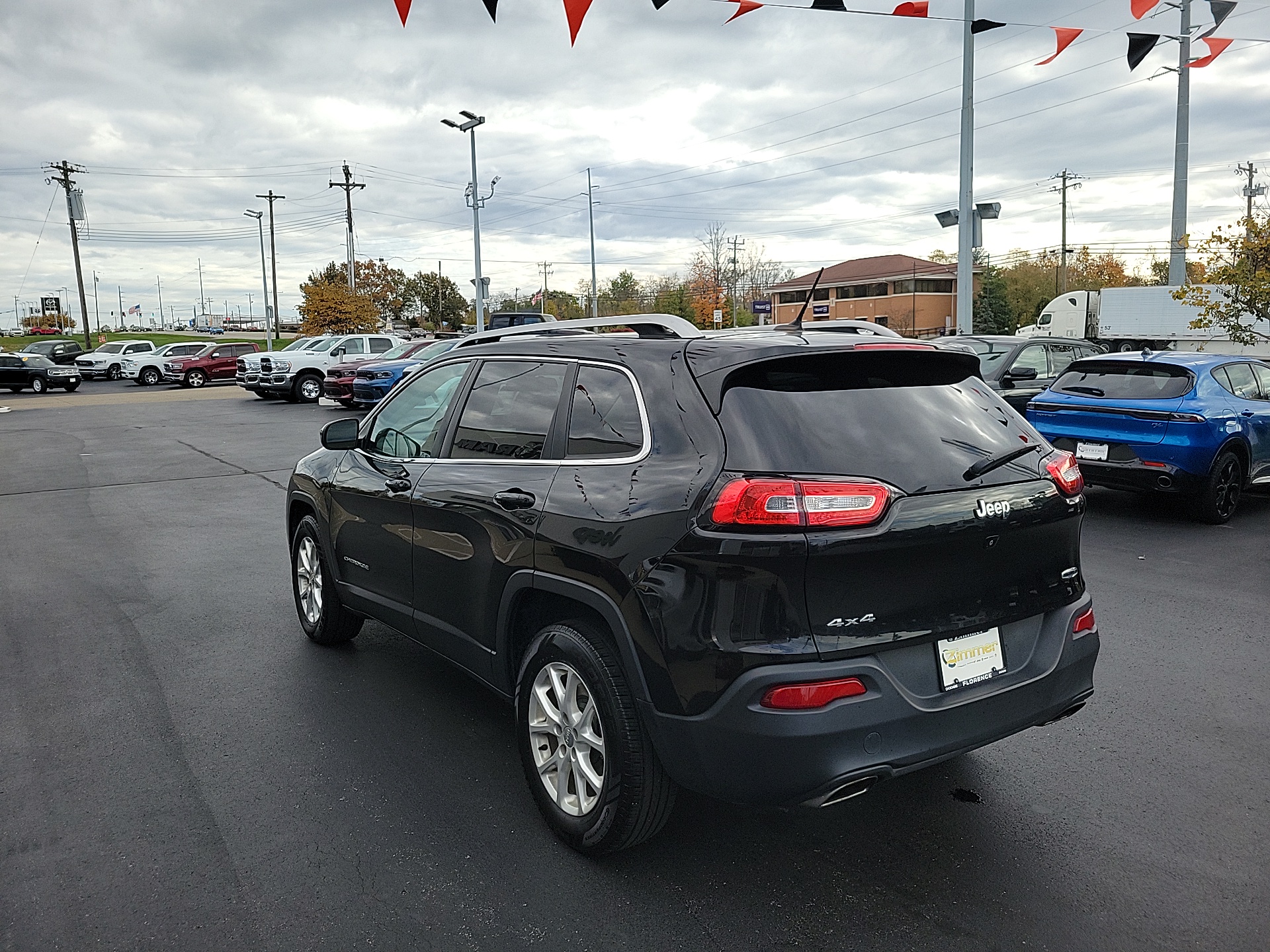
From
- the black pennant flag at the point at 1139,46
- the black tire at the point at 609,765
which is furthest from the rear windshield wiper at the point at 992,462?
the black pennant flag at the point at 1139,46

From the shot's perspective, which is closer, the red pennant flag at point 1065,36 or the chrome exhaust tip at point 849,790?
the chrome exhaust tip at point 849,790

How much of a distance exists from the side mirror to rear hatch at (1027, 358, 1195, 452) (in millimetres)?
7026

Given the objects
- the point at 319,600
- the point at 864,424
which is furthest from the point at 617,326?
the point at 319,600

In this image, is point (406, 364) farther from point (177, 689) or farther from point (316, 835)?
point (316, 835)

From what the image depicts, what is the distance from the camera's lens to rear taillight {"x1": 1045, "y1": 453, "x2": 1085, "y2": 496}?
3301 mm

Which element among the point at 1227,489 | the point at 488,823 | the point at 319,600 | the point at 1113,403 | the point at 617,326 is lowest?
the point at 488,823

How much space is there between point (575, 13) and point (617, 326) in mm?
6594

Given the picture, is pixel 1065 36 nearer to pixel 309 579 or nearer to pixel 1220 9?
pixel 1220 9

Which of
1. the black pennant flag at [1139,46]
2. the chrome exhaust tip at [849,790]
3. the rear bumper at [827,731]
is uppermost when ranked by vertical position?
the black pennant flag at [1139,46]

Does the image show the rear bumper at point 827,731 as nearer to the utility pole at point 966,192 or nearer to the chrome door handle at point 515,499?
the chrome door handle at point 515,499

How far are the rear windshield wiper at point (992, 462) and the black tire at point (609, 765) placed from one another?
128cm

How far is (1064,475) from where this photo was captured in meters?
3.35

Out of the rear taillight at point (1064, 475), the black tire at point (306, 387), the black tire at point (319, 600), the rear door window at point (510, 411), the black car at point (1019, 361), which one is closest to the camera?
the rear taillight at point (1064, 475)

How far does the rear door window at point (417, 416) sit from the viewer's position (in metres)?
4.29
